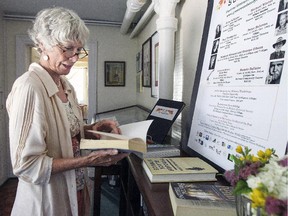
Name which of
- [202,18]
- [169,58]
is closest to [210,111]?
[202,18]

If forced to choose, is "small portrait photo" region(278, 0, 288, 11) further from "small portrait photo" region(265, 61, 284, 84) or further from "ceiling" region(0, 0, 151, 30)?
"ceiling" region(0, 0, 151, 30)

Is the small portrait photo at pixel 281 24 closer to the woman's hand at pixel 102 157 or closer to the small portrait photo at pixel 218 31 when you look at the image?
the small portrait photo at pixel 218 31

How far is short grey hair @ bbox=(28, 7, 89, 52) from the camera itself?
97 cm

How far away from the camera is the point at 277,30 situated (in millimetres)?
714

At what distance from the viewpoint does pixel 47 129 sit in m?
0.94

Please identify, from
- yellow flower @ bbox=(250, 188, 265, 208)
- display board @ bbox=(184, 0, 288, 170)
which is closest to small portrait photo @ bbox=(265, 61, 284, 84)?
display board @ bbox=(184, 0, 288, 170)

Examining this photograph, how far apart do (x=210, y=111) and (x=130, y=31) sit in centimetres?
283

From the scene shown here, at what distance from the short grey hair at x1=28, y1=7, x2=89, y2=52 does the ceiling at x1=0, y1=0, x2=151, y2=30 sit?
170 cm

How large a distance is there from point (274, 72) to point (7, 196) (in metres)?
3.32

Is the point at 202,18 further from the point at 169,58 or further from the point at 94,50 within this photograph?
the point at 94,50

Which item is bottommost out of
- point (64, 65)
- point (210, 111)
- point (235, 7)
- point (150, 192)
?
point (150, 192)

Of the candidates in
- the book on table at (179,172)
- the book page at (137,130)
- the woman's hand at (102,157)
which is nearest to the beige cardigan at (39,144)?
the woman's hand at (102,157)

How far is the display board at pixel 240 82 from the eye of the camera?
27.5 inches

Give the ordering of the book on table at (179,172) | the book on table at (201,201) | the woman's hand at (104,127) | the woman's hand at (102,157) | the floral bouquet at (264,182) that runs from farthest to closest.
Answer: the woman's hand at (104,127) < the woman's hand at (102,157) < the book on table at (179,172) < the book on table at (201,201) < the floral bouquet at (264,182)
